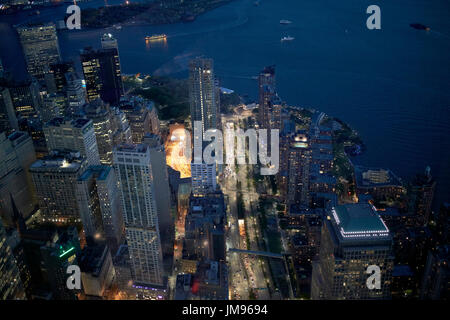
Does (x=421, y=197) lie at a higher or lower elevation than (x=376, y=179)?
higher

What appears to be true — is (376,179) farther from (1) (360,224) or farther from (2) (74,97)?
(2) (74,97)

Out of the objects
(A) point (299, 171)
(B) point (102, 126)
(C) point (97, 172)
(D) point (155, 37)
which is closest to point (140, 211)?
(C) point (97, 172)

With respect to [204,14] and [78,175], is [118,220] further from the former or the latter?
[204,14]

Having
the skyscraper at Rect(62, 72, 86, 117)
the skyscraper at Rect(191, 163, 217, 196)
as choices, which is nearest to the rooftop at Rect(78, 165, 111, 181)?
the skyscraper at Rect(191, 163, 217, 196)

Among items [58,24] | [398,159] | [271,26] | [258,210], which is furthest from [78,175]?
[271,26]

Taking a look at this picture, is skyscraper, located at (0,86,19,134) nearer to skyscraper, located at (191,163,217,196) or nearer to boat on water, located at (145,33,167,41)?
skyscraper, located at (191,163,217,196)

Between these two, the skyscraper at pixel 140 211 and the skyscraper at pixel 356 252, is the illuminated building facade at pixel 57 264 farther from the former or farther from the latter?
the skyscraper at pixel 356 252

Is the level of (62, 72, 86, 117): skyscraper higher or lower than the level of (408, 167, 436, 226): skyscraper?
higher
